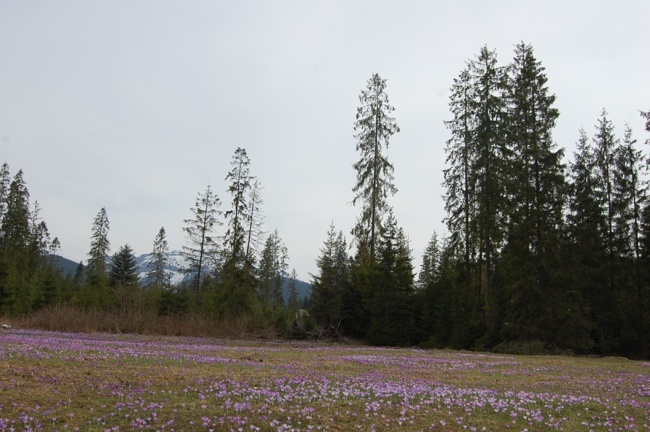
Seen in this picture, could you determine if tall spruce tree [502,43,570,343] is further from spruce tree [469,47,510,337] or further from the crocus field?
the crocus field

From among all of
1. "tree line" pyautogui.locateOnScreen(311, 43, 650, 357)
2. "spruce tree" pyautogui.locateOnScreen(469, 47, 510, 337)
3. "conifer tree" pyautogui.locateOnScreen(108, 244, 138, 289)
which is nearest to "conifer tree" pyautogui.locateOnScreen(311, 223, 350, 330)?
"tree line" pyautogui.locateOnScreen(311, 43, 650, 357)

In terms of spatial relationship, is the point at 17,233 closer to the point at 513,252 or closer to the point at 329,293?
the point at 329,293

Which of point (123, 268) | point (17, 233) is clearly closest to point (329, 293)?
point (123, 268)

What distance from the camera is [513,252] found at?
27.4m

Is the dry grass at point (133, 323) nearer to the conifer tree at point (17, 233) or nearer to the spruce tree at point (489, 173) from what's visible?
the spruce tree at point (489, 173)

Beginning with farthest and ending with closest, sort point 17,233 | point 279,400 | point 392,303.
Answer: point 17,233 < point 392,303 < point 279,400

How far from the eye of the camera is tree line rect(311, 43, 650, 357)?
84.7 ft

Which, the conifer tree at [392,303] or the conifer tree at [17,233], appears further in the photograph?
the conifer tree at [17,233]

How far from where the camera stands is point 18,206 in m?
58.7

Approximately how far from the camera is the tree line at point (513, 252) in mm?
25828

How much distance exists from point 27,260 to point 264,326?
4471 cm

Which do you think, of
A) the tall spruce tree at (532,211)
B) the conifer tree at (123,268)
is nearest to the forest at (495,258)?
the tall spruce tree at (532,211)

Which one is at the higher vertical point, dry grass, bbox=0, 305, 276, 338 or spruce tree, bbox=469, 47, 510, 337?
spruce tree, bbox=469, 47, 510, 337

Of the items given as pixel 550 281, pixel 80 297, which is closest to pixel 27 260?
pixel 80 297
